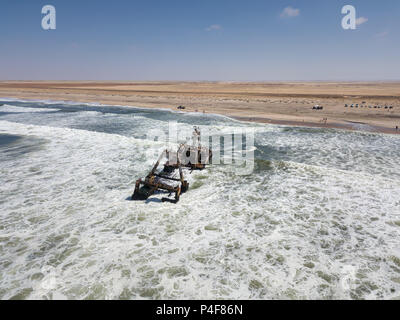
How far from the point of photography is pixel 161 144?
91.6 ft

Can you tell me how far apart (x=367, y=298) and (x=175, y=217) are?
914cm

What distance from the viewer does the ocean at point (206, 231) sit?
28.8ft

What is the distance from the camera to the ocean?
8.79 m
